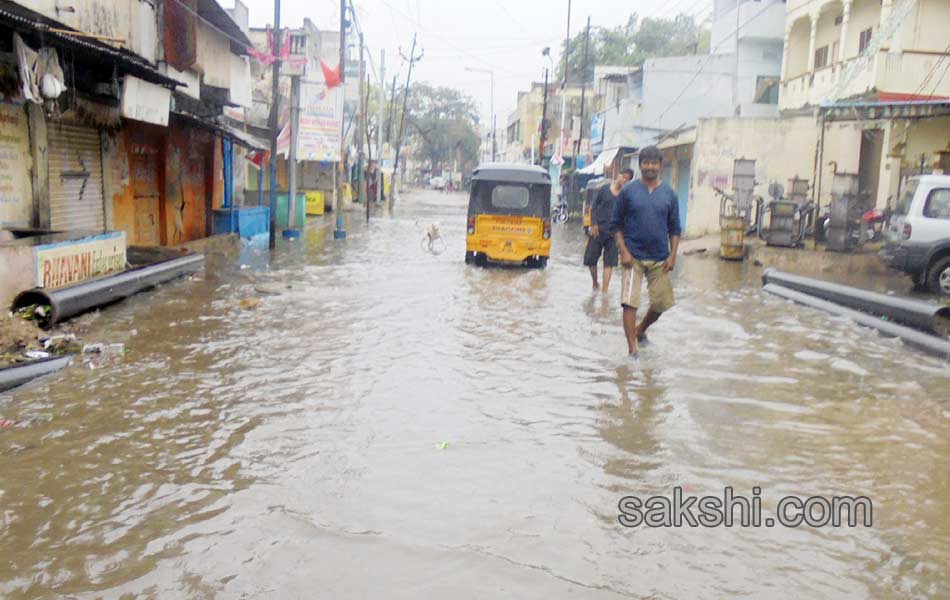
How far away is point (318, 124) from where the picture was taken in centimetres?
2495

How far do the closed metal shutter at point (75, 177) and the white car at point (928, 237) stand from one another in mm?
14189

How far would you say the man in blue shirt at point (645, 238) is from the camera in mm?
8180

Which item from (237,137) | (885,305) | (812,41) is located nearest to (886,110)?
(812,41)

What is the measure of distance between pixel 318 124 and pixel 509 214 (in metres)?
10.2

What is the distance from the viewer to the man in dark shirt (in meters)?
12.5

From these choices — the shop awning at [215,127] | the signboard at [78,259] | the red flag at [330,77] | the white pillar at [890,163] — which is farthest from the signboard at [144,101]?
the white pillar at [890,163]

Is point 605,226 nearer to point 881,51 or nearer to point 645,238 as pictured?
point 645,238

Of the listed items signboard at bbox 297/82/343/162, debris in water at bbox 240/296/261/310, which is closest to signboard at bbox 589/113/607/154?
A: signboard at bbox 297/82/343/162

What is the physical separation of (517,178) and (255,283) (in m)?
5.94

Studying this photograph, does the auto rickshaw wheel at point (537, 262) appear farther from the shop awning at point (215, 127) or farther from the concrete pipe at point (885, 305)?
the shop awning at point (215, 127)

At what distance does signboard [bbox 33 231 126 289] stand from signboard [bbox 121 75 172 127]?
7.56ft

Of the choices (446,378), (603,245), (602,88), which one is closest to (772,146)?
(603,245)

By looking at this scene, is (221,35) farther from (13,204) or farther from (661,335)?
(661,335)

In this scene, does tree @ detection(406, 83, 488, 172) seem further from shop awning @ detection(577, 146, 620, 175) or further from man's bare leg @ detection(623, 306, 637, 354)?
man's bare leg @ detection(623, 306, 637, 354)
